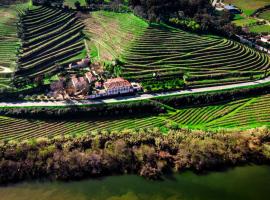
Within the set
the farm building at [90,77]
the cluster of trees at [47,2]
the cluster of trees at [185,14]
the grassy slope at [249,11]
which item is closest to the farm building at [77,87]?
the farm building at [90,77]

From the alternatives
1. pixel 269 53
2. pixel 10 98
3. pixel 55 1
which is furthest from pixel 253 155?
pixel 55 1

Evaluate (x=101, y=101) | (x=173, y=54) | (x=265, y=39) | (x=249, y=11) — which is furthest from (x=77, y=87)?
(x=249, y=11)

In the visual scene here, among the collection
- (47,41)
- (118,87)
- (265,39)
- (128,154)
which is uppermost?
(265,39)

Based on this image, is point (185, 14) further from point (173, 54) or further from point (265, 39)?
point (265, 39)

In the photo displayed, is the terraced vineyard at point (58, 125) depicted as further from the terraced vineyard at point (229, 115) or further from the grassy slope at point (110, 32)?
the grassy slope at point (110, 32)

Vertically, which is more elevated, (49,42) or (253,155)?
(49,42)

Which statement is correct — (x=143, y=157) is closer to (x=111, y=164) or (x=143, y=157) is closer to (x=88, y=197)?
(x=111, y=164)

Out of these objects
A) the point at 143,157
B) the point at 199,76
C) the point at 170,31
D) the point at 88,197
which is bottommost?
the point at 88,197
